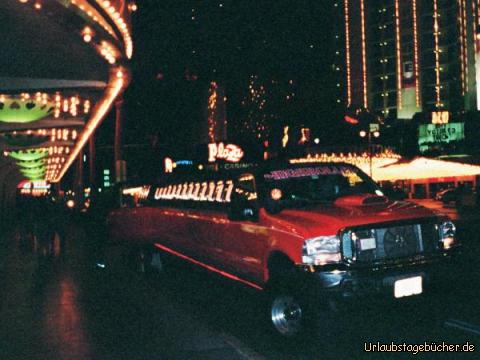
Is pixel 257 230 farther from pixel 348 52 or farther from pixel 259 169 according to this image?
pixel 348 52

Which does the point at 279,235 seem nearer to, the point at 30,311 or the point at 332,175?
the point at 332,175

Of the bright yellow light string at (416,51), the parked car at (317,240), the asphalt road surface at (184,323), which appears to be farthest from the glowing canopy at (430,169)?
the bright yellow light string at (416,51)

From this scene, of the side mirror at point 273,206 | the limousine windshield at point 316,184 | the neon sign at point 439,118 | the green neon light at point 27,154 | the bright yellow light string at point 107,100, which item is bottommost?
the side mirror at point 273,206

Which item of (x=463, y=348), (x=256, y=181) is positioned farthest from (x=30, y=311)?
(x=463, y=348)

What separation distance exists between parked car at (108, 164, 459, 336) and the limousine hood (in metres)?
0.01

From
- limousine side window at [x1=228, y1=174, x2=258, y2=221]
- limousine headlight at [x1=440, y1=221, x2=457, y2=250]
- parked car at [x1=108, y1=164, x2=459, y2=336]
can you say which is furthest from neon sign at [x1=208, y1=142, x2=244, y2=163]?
limousine headlight at [x1=440, y1=221, x2=457, y2=250]

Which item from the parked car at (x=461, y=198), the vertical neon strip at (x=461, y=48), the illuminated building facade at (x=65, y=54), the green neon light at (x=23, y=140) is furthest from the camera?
the vertical neon strip at (x=461, y=48)

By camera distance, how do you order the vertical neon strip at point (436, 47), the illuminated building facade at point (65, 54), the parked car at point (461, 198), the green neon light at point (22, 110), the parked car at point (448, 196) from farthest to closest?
the vertical neon strip at point (436, 47) < the parked car at point (448, 196) < the parked car at point (461, 198) < the green neon light at point (22, 110) < the illuminated building facade at point (65, 54)

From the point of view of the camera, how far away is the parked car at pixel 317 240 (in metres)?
6.37

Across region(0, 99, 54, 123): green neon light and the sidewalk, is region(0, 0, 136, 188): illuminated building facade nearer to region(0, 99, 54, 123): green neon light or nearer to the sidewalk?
region(0, 99, 54, 123): green neon light

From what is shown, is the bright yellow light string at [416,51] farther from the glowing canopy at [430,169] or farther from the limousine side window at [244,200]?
the limousine side window at [244,200]

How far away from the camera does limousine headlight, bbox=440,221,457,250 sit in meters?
6.91

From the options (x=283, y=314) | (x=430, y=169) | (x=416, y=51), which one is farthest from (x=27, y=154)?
(x=416, y=51)

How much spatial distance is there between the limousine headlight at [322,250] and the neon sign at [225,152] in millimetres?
28971
